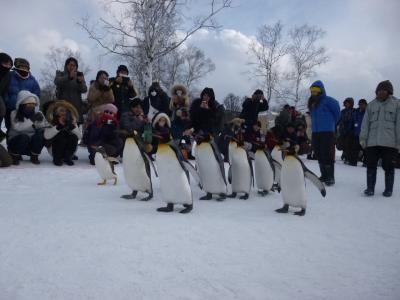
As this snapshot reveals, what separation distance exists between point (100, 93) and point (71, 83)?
Result: 0.69 meters

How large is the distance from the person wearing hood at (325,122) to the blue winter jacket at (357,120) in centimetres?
329

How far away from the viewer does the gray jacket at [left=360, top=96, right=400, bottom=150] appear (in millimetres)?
5480

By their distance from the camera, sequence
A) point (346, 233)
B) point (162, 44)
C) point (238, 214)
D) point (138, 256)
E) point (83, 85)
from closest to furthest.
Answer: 1. point (138, 256)
2. point (346, 233)
3. point (238, 214)
4. point (83, 85)
5. point (162, 44)

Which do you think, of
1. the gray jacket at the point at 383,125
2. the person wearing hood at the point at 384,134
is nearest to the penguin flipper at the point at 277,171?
the person wearing hood at the point at 384,134

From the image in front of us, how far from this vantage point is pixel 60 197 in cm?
476

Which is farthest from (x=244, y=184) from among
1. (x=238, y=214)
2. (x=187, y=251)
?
(x=187, y=251)

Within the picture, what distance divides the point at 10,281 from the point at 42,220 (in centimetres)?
141

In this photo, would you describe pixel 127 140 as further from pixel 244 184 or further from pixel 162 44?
pixel 162 44

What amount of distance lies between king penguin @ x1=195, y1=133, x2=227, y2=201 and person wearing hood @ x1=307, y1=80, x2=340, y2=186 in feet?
7.82

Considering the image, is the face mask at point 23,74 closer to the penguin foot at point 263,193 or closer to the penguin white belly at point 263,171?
the penguin white belly at point 263,171

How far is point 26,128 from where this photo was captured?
7293 millimetres

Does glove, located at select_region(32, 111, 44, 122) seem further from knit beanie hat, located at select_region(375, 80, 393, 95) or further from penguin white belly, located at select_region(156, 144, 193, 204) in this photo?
knit beanie hat, located at select_region(375, 80, 393, 95)

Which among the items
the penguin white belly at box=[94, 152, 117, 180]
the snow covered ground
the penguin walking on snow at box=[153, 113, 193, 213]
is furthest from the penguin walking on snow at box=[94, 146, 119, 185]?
the penguin walking on snow at box=[153, 113, 193, 213]

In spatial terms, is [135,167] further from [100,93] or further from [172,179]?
[100,93]
